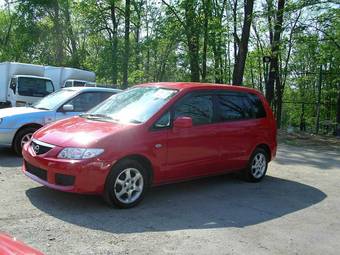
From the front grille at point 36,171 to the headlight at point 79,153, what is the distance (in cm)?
42

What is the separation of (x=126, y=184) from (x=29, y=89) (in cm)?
1298

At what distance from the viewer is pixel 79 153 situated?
19.7ft

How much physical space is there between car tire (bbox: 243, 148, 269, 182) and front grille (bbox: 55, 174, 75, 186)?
361 cm

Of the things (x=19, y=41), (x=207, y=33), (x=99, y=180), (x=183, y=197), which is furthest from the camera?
(x=19, y=41)

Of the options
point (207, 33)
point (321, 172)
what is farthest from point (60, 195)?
point (207, 33)

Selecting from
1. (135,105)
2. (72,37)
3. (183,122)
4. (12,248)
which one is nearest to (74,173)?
(135,105)

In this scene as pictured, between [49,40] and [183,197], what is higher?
[49,40]

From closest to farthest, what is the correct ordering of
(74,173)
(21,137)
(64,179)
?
1. (74,173)
2. (64,179)
3. (21,137)

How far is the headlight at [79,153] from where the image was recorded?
5.98 metres

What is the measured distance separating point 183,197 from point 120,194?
1.28 meters

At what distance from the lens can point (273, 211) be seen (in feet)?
22.0

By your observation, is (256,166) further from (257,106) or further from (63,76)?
(63,76)

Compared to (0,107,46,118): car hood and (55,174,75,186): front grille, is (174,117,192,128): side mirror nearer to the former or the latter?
(55,174,75,186): front grille

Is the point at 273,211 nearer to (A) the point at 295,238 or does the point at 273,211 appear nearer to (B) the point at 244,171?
(A) the point at 295,238
